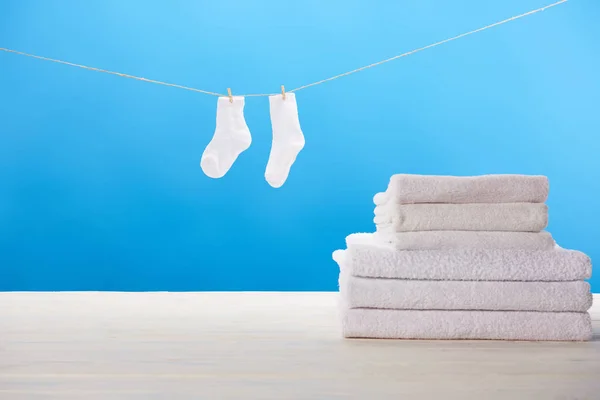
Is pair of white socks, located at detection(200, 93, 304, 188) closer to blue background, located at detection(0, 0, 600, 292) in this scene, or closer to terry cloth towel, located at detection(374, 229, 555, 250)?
terry cloth towel, located at detection(374, 229, 555, 250)

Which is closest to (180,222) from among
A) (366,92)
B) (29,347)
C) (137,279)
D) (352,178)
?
(137,279)

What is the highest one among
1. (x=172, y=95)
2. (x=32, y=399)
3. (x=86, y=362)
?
(x=172, y=95)

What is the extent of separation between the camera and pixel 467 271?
63.5 inches

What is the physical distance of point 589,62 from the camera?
10.0 ft

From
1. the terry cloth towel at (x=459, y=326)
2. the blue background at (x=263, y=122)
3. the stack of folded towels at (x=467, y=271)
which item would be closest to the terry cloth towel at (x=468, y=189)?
the stack of folded towels at (x=467, y=271)

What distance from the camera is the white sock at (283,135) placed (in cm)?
214

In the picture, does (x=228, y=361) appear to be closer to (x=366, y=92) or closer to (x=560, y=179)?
(x=366, y=92)

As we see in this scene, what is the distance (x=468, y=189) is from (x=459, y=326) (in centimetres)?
30

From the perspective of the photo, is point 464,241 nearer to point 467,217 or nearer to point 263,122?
point 467,217

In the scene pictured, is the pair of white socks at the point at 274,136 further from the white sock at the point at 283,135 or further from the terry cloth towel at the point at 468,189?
the terry cloth towel at the point at 468,189

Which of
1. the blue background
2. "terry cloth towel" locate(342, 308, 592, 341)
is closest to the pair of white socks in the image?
"terry cloth towel" locate(342, 308, 592, 341)

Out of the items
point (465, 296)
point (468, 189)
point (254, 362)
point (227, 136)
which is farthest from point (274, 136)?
point (254, 362)

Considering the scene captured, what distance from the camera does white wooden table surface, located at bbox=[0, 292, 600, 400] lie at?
1.10m

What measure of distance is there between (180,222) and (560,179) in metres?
1.57
